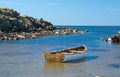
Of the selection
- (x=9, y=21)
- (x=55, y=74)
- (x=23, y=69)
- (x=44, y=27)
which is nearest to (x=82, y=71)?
(x=55, y=74)

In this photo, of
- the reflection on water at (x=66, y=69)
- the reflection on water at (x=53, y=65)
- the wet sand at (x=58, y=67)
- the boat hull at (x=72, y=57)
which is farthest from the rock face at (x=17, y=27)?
the reflection on water at (x=66, y=69)

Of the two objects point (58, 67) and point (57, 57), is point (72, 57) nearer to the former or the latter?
point (57, 57)

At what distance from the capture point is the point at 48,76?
32.2m

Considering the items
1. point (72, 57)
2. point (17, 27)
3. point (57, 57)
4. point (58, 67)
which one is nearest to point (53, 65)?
point (58, 67)

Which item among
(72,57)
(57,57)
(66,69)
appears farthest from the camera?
Result: (72,57)

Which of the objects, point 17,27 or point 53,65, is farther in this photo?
point 17,27

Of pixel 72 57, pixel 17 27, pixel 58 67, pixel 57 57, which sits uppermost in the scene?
pixel 17 27

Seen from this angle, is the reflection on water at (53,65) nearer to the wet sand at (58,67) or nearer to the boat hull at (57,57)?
the wet sand at (58,67)

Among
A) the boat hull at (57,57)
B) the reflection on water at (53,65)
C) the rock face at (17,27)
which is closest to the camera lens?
the reflection on water at (53,65)

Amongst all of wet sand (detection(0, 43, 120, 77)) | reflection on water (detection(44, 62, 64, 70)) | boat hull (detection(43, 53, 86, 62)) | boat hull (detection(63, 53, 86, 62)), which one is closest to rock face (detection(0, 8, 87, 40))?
boat hull (detection(63, 53, 86, 62))

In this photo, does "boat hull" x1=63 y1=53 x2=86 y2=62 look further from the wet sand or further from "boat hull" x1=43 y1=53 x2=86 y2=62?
the wet sand

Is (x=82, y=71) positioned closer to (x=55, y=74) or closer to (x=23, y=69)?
(x=55, y=74)

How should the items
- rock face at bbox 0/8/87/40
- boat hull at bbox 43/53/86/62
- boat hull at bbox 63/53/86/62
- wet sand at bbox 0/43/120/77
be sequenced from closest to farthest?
wet sand at bbox 0/43/120/77 → boat hull at bbox 43/53/86/62 → boat hull at bbox 63/53/86/62 → rock face at bbox 0/8/87/40

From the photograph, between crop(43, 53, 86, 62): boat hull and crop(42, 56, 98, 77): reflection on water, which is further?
crop(43, 53, 86, 62): boat hull
